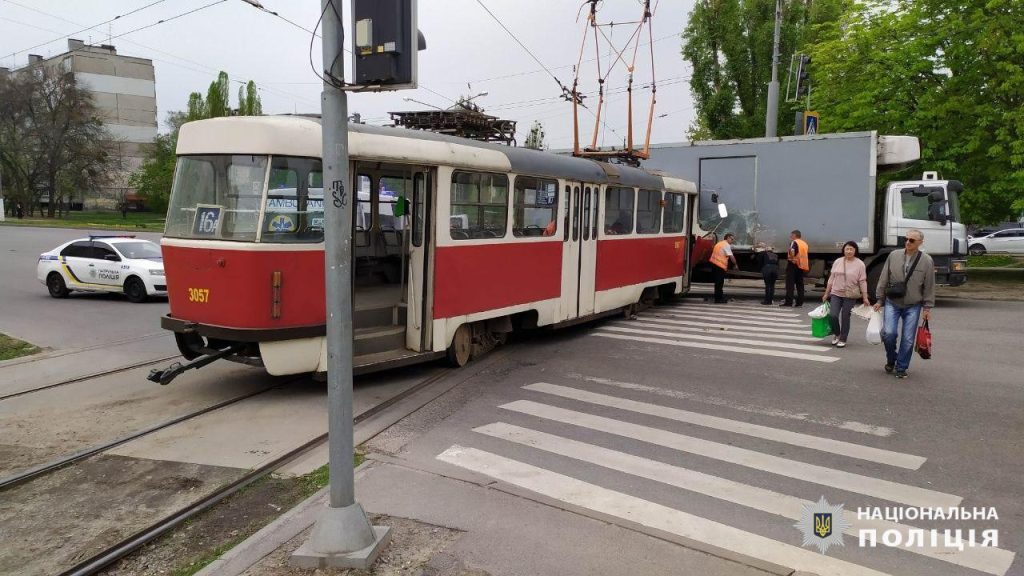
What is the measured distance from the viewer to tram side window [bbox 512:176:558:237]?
10102 millimetres

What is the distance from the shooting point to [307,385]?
8.47 metres

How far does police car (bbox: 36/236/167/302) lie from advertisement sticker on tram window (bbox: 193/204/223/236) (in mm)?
9559

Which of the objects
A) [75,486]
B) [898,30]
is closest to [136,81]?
[898,30]

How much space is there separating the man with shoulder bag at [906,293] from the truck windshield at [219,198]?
7.24 meters

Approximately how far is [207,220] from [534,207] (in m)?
4.56

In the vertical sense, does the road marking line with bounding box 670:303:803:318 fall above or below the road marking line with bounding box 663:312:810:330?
above

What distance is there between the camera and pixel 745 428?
6.87 meters

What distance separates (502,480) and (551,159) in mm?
6479

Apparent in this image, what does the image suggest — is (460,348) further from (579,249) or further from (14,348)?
(14,348)

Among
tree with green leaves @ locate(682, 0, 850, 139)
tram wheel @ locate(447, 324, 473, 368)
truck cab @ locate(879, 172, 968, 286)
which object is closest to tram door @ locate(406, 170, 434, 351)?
tram wheel @ locate(447, 324, 473, 368)

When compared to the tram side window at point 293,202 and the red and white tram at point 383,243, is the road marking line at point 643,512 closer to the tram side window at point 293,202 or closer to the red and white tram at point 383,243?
the red and white tram at point 383,243

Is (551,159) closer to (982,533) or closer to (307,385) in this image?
(307,385)

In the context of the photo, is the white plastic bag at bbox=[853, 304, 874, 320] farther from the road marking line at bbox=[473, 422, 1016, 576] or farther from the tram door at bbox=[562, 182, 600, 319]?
the road marking line at bbox=[473, 422, 1016, 576]

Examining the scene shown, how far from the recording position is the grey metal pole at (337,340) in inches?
156
